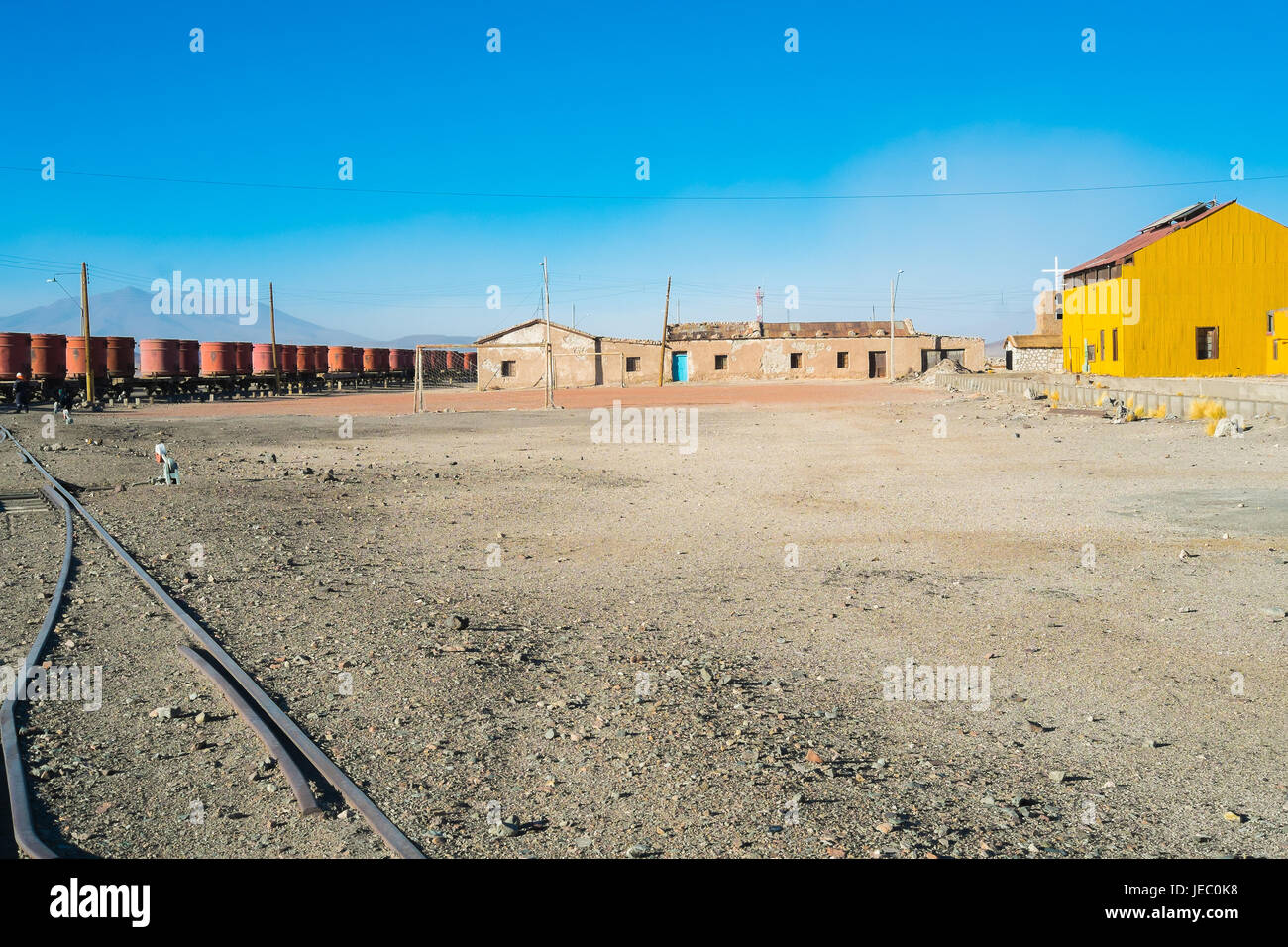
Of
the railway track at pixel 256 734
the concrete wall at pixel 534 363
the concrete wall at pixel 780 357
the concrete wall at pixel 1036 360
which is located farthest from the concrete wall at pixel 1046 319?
the railway track at pixel 256 734

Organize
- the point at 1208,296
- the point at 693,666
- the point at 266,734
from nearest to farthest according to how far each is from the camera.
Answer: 1. the point at 266,734
2. the point at 693,666
3. the point at 1208,296

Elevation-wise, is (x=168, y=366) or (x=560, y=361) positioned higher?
(x=560, y=361)

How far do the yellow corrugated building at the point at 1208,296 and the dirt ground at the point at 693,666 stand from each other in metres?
22.8

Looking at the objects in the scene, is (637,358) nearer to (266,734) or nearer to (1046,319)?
(1046,319)

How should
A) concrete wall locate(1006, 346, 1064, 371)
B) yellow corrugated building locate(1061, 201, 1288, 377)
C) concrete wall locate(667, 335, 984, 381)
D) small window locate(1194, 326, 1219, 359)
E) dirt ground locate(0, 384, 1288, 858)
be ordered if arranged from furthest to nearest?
concrete wall locate(667, 335, 984, 381)
concrete wall locate(1006, 346, 1064, 371)
small window locate(1194, 326, 1219, 359)
yellow corrugated building locate(1061, 201, 1288, 377)
dirt ground locate(0, 384, 1288, 858)

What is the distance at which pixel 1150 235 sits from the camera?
36438mm

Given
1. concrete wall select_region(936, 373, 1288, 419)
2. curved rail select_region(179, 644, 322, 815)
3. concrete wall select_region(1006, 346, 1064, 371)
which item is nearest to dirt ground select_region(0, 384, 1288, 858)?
curved rail select_region(179, 644, 322, 815)

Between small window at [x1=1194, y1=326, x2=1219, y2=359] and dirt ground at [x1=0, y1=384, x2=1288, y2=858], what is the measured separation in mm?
23792

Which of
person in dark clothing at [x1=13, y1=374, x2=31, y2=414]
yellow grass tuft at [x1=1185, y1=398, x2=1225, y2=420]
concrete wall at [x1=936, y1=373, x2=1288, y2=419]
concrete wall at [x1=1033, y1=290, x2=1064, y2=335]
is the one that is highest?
concrete wall at [x1=1033, y1=290, x2=1064, y2=335]

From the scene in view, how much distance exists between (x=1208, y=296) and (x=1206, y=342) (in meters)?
1.58

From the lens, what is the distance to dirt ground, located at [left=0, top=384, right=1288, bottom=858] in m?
3.53

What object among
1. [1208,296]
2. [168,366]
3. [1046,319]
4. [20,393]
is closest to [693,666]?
[1208,296]

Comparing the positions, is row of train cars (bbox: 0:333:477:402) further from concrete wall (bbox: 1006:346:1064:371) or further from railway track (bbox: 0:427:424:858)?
concrete wall (bbox: 1006:346:1064:371)

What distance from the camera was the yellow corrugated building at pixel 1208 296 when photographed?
33000 mm
